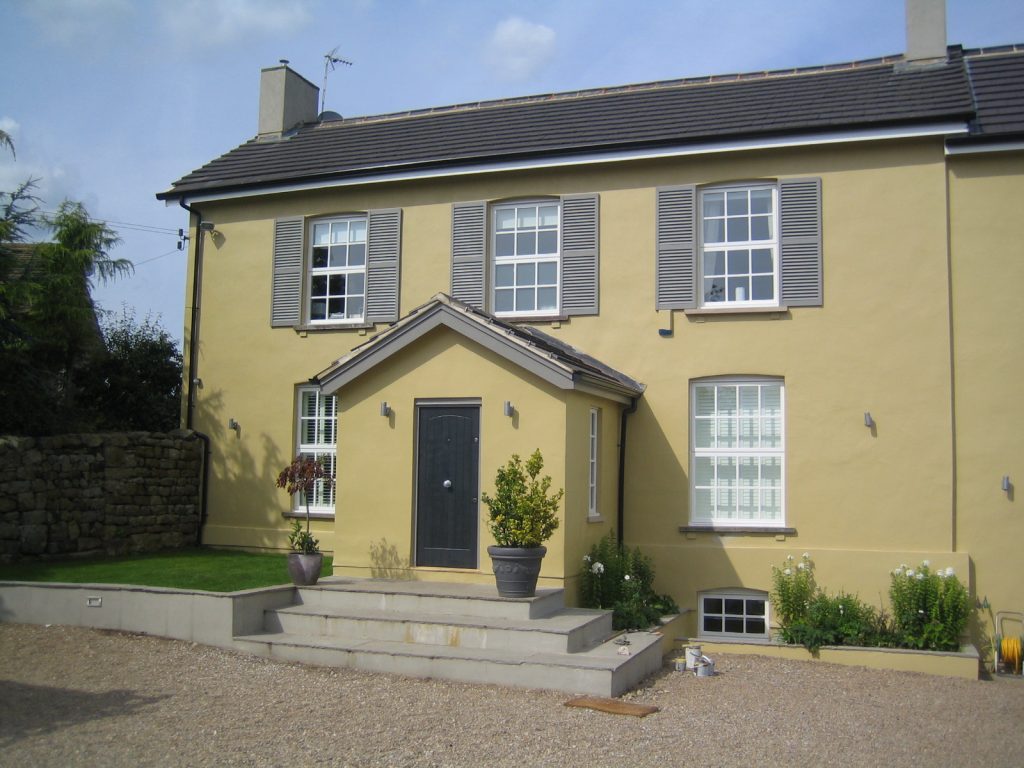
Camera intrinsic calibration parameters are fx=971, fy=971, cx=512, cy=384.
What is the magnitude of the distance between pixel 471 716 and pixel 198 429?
10.5 m

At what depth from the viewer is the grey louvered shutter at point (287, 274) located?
17.1 m

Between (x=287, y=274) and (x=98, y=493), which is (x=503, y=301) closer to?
(x=287, y=274)

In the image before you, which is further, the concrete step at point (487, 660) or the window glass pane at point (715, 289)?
the window glass pane at point (715, 289)

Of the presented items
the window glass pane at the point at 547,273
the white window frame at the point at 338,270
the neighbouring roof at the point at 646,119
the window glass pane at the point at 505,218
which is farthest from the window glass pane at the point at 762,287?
the white window frame at the point at 338,270

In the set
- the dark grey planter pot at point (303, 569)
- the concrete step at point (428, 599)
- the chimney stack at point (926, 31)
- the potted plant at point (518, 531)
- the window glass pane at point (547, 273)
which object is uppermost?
the chimney stack at point (926, 31)

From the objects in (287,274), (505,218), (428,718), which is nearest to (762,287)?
(505,218)

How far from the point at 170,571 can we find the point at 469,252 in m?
6.70

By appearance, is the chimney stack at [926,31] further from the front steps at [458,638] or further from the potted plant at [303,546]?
the potted plant at [303,546]

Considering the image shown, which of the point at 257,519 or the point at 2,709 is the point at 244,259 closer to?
the point at 257,519

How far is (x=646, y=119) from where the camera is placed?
610 inches

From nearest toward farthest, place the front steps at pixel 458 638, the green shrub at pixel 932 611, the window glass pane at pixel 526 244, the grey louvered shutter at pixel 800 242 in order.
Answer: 1. the front steps at pixel 458 638
2. the green shrub at pixel 932 611
3. the grey louvered shutter at pixel 800 242
4. the window glass pane at pixel 526 244

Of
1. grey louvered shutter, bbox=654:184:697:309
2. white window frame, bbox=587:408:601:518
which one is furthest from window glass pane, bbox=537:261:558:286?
white window frame, bbox=587:408:601:518

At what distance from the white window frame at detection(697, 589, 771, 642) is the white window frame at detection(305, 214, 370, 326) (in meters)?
7.26

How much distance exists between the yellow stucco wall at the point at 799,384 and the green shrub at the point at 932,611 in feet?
1.98
